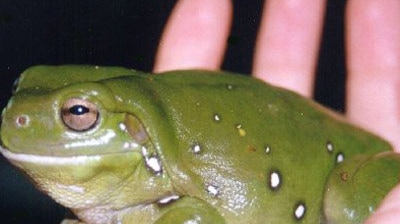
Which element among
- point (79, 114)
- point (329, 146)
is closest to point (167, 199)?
point (79, 114)

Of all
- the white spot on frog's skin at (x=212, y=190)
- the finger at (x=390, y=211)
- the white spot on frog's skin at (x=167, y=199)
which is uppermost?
the finger at (x=390, y=211)

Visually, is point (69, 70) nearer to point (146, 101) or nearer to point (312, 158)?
point (146, 101)

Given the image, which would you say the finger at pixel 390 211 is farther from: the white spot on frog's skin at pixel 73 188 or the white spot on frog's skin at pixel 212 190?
the white spot on frog's skin at pixel 73 188

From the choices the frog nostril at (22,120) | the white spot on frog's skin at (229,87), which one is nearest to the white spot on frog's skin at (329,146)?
the white spot on frog's skin at (229,87)

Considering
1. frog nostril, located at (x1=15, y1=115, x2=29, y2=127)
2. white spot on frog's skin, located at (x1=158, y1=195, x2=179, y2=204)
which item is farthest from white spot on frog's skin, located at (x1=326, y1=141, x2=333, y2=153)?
frog nostril, located at (x1=15, y1=115, x2=29, y2=127)

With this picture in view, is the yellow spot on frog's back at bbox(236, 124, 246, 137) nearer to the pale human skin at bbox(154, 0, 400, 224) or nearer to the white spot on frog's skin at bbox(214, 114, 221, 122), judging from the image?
the white spot on frog's skin at bbox(214, 114, 221, 122)

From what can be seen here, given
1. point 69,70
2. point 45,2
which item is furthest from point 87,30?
point 69,70

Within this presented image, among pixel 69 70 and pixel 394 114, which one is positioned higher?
pixel 69 70
